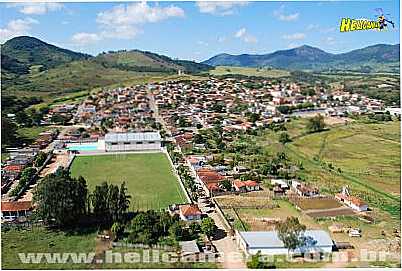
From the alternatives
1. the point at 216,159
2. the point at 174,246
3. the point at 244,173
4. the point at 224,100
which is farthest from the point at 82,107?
the point at 174,246

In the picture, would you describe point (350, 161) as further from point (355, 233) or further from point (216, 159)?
point (355, 233)

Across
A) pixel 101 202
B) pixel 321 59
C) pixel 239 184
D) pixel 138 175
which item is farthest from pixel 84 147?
pixel 321 59

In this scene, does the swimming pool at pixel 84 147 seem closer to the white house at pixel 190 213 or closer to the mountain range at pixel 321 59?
the white house at pixel 190 213

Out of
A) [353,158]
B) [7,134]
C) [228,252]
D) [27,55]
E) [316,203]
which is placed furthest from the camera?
[27,55]

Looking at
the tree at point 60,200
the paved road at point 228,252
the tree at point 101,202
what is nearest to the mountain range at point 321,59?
the paved road at point 228,252

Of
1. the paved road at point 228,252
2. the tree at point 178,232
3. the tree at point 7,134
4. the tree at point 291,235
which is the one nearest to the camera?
the paved road at point 228,252

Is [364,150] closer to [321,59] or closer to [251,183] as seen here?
[251,183]
